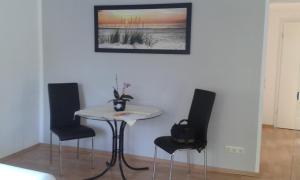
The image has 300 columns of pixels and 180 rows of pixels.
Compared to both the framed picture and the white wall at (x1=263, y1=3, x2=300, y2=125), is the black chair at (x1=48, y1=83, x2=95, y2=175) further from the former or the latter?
the white wall at (x1=263, y1=3, x2=300, y2=125)

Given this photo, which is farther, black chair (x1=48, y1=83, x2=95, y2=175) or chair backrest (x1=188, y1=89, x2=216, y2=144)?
black chair (x1=48, y1=83, x2=95, y2=175)

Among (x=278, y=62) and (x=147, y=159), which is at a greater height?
(x=278, y=62)

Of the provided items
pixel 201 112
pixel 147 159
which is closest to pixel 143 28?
pixel 201 112

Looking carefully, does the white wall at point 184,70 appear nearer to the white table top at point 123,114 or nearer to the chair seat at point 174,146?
the white table top at point 123,114

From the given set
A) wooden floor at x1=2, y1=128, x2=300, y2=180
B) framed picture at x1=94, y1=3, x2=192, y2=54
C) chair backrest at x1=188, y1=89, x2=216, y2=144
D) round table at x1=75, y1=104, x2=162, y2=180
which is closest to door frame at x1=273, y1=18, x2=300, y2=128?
wooden floor at x1=2, y1=128, x2=300, y2=180

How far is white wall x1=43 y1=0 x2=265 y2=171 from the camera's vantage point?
143 inches

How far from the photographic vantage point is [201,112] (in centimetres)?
340

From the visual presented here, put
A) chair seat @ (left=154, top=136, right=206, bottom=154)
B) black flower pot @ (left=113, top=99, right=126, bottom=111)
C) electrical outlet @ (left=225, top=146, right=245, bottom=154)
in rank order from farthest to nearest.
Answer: electrical outlet @ (left=225, top=146, right=245, bottom=154) < black flower pot @ (left=113, top=99, right=126, bottom=111) < chair seat @ (left=154, top=136, right=206, bottom=154)

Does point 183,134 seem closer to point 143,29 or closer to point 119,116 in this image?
point 119,116

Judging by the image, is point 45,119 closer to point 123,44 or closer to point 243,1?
point 123,44

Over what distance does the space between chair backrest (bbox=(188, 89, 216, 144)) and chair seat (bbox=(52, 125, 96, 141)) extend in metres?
1.18

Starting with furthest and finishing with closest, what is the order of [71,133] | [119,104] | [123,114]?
[71,133] → [119,104] → [123,114]

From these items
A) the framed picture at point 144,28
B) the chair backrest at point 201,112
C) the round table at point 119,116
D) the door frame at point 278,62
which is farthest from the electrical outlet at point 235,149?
the door frame at point 278,62

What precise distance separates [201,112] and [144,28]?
49.7 inches
